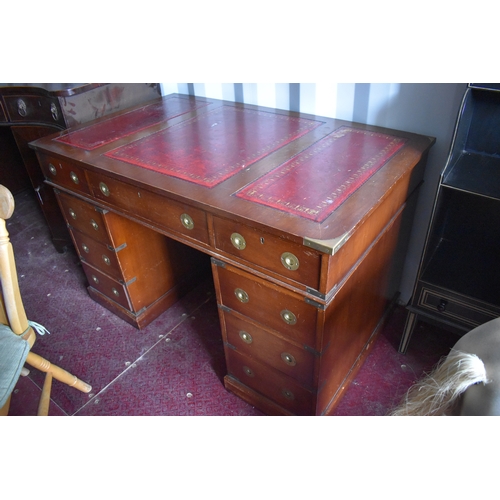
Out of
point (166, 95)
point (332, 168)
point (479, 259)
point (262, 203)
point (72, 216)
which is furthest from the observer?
point (166, 95)

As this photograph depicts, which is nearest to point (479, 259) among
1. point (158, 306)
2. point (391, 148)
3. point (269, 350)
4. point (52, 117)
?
point (391, 148)

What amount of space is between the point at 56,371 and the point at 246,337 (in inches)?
29.7

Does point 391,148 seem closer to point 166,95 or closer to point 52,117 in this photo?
point 166,95

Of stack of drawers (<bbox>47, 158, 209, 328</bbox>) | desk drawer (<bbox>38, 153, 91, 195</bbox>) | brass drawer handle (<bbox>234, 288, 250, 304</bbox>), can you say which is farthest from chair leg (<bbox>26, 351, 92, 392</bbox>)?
brass drawer handle (<bbox>234, 288, 250, 304</bbox>)

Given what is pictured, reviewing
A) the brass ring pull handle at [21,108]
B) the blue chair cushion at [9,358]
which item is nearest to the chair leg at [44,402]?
the blue chair cushion at [9,358]

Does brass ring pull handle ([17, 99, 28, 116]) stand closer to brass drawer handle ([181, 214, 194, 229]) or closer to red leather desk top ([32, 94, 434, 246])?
red leather desk top ([32, 94, 434, 246])

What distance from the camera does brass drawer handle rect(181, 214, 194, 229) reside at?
129 centimetres

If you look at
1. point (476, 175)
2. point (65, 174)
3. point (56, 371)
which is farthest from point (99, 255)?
point (476, 175)

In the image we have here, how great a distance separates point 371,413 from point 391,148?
1001 millimetres

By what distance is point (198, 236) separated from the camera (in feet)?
4.27

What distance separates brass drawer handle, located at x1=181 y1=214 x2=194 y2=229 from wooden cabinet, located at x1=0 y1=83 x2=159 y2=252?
887 millimetres

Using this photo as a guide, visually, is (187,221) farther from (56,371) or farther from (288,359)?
(56,371)

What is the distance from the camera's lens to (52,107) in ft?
6.10

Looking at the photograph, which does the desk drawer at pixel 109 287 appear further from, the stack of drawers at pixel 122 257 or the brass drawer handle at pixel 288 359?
the brass drawer handle at pixel 288 359
